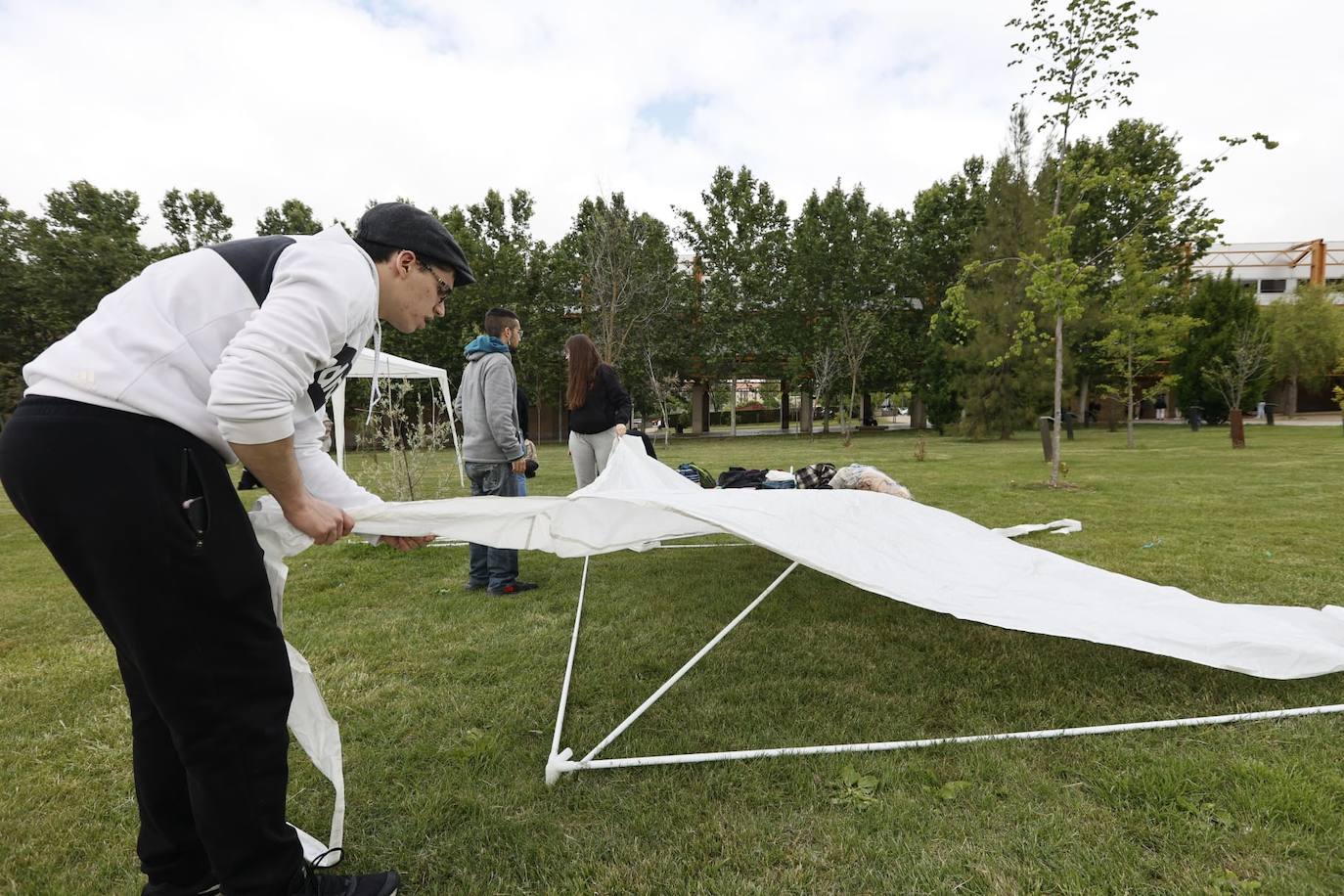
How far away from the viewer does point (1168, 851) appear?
5.56 ft

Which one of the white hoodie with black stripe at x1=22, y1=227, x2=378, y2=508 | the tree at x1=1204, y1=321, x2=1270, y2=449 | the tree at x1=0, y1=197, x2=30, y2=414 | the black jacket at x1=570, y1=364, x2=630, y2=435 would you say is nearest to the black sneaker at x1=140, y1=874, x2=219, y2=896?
the white hoodie with black stripe at x1=22, y1=227, x2=378, y2=508

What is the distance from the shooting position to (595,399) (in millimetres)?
5090

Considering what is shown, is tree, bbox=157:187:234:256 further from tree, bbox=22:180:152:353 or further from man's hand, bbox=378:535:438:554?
man's hand, bbox=378:535:438:554

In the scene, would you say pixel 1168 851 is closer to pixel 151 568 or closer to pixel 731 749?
pixel 731 749

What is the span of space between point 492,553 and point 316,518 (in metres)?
3.01

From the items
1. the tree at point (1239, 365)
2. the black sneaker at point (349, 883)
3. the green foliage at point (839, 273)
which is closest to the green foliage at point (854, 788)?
the black sneaker at point (349, 883)

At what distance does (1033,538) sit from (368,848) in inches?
217

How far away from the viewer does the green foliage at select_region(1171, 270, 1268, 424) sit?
23.2 meters

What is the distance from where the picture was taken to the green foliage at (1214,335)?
23156mm

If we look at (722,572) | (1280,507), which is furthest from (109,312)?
(1280,507)

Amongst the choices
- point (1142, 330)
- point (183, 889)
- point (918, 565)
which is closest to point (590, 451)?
point (918, 565)

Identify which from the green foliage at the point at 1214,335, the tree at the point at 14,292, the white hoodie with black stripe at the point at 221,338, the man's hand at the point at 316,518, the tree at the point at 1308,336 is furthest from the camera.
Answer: the tree at the point at 1308,336

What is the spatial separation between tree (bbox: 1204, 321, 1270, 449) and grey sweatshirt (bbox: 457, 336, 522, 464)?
963 inches

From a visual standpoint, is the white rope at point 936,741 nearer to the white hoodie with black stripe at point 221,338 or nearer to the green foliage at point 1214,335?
the white hoodie with black stripe at point 221,338
